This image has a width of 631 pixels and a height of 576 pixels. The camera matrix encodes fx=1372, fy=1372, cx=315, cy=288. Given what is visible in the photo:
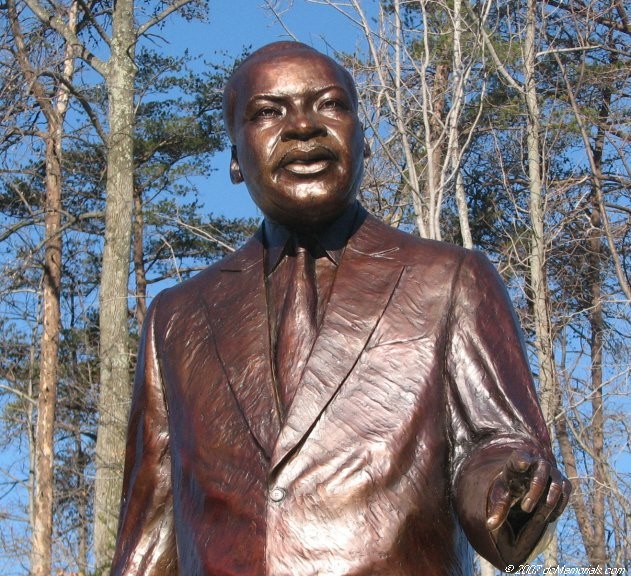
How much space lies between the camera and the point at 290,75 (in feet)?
9.78

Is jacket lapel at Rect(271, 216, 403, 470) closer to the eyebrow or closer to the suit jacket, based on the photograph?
the suit jacket

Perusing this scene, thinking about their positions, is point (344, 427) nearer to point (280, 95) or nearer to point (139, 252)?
point (280, 95)

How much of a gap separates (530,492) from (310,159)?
0.90 meters

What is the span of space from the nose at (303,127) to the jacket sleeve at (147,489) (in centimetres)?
59

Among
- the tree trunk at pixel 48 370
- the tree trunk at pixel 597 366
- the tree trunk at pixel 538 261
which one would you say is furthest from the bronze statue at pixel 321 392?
the tree trunk at pixel 48 370

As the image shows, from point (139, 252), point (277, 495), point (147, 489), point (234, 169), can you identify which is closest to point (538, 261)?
point (139, 252)

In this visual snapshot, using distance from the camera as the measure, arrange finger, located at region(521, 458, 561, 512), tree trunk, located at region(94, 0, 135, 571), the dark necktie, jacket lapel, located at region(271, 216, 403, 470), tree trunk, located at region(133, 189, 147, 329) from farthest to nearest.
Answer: tree trunk, located at region(133, 189, 147, 329) < tree trunk, located at region(94, 0, 135, 571) < the dark necktie < jacket lapel, located at region(271, 216, 403, 470) < finger, located at region(521, 458, 561, 512)

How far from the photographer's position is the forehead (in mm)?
2977

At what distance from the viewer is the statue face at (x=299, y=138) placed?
2.91 m

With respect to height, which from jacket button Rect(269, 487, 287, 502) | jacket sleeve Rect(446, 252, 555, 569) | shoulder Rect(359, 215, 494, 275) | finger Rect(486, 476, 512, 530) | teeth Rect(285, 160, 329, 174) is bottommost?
finger Rect(486, 476, 512, 530)

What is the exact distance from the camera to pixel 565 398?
572 inches

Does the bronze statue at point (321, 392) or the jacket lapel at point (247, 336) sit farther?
the jacket lapel at point (247, 336)

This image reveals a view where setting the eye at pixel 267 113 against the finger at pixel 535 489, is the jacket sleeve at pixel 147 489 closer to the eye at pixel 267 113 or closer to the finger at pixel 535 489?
the eye at pixel 267 113

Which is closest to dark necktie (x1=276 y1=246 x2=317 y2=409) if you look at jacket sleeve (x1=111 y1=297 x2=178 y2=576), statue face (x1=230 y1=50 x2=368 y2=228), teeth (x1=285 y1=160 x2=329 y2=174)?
statue face (x1=230 y1=50 x2=368 y2=228)
